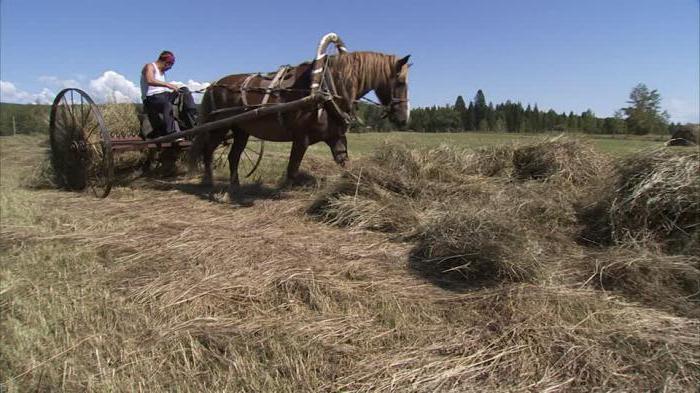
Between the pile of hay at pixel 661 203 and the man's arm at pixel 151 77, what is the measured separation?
237 inches

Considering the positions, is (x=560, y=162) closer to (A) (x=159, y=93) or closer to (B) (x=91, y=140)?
(A) (x=159, y=93)

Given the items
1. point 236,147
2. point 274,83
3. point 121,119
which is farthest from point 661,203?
point 121,119

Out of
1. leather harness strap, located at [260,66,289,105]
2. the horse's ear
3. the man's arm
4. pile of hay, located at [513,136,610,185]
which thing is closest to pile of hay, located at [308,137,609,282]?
pile of hay, located at [513,136,610,185]

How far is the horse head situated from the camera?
5883mm

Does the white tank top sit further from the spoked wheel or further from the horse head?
the horse head

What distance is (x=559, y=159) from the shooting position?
5.50 metres

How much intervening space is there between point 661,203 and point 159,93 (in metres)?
6.56

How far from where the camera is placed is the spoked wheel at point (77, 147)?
660 cm

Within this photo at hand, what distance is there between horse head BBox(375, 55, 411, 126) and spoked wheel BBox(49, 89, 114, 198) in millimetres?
4098

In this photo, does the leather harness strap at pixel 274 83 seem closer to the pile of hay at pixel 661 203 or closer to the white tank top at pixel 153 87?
the white tank top at pixel 153 87

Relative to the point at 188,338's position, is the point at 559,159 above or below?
above

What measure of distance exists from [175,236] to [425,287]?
259cm

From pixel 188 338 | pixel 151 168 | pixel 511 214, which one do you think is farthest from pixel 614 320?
pixel 151 168

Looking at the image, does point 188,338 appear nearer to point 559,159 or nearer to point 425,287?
point 425,287
